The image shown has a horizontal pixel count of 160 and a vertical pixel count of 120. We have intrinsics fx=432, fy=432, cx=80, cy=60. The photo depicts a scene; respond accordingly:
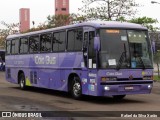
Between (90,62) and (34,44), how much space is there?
20.8 ft

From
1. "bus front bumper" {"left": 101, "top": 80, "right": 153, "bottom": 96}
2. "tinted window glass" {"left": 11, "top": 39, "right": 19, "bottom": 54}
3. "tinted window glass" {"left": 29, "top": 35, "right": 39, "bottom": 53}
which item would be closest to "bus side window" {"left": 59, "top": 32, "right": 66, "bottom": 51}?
"tinted window glass" {"left": 29, "top": 35, "right": 39, "bottom": 53}

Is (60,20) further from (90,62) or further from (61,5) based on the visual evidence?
(90,62)

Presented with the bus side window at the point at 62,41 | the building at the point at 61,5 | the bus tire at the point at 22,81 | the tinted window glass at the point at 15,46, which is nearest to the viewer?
the bus side window at the point at 62,41

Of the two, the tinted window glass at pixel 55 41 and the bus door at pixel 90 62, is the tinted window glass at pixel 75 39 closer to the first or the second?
the bus door at pixel 90 62

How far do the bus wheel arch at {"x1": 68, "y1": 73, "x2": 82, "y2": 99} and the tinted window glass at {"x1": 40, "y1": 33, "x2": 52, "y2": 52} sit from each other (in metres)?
2.63

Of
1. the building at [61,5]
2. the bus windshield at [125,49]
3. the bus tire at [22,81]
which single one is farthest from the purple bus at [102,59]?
the building at [61,5]

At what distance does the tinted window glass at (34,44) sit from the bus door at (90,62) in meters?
5.22

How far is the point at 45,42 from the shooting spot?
20.2 metres

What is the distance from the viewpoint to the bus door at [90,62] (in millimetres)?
15613

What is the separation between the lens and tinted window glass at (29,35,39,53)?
69.5 ft

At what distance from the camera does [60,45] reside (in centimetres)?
1859

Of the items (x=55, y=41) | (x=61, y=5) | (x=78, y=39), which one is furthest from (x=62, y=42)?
(x=61, y=5)

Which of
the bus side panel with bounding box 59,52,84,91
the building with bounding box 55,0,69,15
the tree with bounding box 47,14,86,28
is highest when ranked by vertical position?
the building with bounding box 55,0,69,15

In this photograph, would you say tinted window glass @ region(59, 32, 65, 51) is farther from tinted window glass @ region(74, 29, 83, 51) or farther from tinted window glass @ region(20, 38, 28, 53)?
tinted window glass @ region(20, 38, 28, 53)
